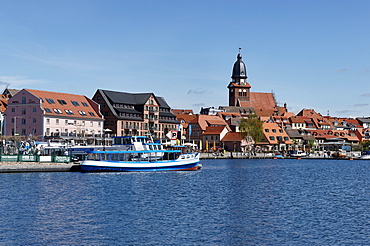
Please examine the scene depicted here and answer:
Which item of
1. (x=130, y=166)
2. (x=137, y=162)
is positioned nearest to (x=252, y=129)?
(x=137, y=162)

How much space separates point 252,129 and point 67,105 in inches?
2441

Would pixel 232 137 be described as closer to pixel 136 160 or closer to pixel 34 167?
pixel 136 160

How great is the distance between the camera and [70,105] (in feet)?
496

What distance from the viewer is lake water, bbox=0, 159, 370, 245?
3741 centimetres

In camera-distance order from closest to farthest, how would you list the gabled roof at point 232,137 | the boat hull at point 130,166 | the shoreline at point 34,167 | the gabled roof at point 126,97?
1. the shoreline at point 34,167
2. the boat hull at point 130,166
3. the gabled roof at point 126,97
4. the gabled roof at point 232,137

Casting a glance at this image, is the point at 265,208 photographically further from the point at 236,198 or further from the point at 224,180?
the point at 224,180

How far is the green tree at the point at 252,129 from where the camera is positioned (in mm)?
183500

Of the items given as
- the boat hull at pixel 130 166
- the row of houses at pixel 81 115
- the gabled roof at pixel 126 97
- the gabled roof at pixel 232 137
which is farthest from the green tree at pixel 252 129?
the boat hull at pixel 130 166

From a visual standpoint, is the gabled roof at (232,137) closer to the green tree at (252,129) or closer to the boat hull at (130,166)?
the green tree at (252,129)

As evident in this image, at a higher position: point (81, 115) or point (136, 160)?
point (81, 115)

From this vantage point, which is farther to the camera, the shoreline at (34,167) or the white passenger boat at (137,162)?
the white passenger boat at (137,162)

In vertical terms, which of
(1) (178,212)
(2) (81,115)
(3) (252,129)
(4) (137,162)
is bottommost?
(1) (178,212)

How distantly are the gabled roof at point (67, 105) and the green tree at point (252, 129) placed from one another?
165ft

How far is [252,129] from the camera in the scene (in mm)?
184000
